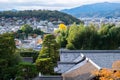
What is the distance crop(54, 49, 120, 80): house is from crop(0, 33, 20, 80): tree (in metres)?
2.31

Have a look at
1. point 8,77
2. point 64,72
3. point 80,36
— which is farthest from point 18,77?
point 80,36

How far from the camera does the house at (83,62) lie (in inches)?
588

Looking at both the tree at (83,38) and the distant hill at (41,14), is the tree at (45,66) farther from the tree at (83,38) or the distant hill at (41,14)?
the distant hill at (41,14)

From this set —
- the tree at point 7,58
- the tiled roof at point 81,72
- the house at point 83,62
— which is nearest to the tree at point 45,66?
the house at point 83,62

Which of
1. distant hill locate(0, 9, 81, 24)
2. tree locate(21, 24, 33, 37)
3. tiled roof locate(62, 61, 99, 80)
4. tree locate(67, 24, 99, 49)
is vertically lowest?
distant hill locate(0, 9, 81, 24)

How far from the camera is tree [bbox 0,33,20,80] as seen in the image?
1645 centimetres

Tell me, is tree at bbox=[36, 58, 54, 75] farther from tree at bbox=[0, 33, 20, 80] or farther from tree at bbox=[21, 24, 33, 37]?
tree at bbox=[21, 24, 33, 37]

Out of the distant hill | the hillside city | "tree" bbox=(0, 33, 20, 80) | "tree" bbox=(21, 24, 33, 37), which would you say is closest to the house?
the hillside city

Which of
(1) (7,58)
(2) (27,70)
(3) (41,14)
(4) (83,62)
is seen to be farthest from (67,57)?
(3) (41,14)

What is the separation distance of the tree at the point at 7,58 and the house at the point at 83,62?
2310mm

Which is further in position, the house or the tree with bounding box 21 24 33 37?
the tree with bounding box 21 24 33 37

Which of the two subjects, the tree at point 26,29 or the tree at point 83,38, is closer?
the tree at point 83,38

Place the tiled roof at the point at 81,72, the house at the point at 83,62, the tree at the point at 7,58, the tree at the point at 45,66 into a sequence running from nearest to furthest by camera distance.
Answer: the tiled roof at the point at 81,72 < the house at the point at 83,62 < the tree at the point at 7,58 < the tree at the point at 45,66

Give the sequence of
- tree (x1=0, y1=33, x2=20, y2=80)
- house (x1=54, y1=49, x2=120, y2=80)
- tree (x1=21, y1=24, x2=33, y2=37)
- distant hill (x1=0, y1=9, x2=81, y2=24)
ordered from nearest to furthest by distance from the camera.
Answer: house (x1=54, y1=49, x2=120, y2=80), tree (x1=0, y1=33, x2=20, y2=80), tree (x1=21, y1=24, x2=33, y2=37), distant hill (x1=0, y1=9, x2=81, y2=24)
